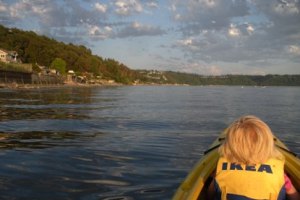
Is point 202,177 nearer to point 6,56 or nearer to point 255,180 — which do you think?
point 255,180

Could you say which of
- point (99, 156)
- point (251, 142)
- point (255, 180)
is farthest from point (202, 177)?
point (99, 156)

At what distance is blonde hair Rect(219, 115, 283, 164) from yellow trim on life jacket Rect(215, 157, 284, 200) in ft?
0.31

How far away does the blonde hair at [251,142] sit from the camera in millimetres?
4277

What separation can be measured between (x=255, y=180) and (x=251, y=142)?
44 cm

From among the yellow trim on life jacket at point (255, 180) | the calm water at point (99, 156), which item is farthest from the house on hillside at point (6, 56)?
the yellow trim on life jacket at point (255, 180)

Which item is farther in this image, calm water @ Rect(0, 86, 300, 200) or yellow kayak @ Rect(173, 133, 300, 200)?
calm water @ Rect(0, 86, 300, 200)

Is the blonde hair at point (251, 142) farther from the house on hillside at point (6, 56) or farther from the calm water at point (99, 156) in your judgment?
the house on hillside at point (6, 56)

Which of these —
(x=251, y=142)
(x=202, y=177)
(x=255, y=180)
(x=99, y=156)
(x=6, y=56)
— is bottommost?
(x=99, y=156)

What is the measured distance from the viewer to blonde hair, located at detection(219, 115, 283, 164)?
4.28 m

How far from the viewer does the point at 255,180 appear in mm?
4328

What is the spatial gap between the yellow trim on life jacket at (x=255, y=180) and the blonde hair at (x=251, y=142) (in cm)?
10

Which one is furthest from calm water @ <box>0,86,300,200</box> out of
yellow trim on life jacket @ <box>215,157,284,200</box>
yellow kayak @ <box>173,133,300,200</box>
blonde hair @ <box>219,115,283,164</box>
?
blonde hair @ <box>219,115,283,164</box>

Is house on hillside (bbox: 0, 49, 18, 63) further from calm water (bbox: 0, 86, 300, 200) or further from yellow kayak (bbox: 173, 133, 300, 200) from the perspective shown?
yellow kayak (bbox: 173, 133, 300, 200)

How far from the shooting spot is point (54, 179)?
903cm
